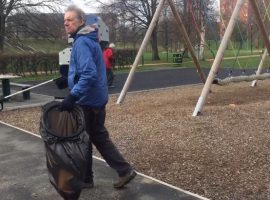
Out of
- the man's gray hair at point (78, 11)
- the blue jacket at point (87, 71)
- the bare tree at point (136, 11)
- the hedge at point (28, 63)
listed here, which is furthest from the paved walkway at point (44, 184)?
the bare tree at point (136, 11)

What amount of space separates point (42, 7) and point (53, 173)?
29.2 m

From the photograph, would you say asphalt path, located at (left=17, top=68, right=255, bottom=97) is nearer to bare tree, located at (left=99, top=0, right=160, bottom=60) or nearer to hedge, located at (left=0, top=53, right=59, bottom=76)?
hedge, located at (left=0, top=53, right=59, bottom=76)

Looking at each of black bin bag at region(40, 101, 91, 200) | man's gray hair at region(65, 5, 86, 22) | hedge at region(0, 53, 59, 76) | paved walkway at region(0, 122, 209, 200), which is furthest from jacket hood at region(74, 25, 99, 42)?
hedge at region(0, 53, 59, 76)

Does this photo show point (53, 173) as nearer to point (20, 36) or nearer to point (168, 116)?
point (168, 116)

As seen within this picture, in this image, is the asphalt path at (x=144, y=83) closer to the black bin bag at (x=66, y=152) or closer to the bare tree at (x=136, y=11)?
the black bin bag at (x=66, y=152)

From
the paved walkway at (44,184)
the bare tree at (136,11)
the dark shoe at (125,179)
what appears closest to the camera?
the paved walkway at (44,184)

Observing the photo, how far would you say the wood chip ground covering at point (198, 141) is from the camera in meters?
4.70

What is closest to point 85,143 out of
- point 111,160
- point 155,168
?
point 111,160

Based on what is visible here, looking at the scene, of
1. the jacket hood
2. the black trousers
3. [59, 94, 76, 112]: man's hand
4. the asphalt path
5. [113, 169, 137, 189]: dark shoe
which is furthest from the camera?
the asphalt path

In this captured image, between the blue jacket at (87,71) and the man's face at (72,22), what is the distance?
0.06 meters

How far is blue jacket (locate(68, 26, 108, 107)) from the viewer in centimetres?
396

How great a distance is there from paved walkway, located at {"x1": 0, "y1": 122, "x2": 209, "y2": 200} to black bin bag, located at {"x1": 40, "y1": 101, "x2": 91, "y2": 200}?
565 millimetres

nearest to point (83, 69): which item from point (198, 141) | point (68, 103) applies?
point (68, 103)

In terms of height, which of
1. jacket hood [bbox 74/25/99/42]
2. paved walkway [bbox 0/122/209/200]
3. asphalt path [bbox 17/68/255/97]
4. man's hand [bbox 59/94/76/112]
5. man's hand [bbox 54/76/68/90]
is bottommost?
paved walkway [bbox 0/122/209/200]
